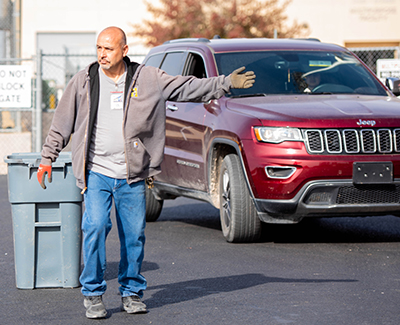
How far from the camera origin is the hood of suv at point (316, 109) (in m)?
6.80

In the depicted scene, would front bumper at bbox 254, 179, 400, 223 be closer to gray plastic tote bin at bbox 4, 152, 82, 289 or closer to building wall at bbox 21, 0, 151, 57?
gray plastic tote bin at bbox 4, 152, 82, 289

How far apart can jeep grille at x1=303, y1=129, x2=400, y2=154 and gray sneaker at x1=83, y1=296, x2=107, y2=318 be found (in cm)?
259

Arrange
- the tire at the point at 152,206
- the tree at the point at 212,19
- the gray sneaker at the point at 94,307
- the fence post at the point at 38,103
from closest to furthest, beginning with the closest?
the gray sneaker at the point at 94,307, the tire at the point at 152,206, the fence post at the point at 38,103, the tree at the point at 212,19

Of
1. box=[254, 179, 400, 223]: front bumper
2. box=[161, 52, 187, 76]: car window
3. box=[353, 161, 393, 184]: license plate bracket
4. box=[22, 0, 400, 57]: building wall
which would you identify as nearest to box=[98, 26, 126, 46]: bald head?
box=[254, 179, 400, 223]: front bumper

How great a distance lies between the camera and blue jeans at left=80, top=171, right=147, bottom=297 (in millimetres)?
Result: 4906

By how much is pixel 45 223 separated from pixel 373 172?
2.83 meters

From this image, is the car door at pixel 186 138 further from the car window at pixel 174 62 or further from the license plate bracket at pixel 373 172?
the license plate bracket at pixel 373 172

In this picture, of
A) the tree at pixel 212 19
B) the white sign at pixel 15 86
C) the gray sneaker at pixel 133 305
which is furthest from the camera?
the tree at pixel 212 19

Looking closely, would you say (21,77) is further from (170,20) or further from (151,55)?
(170,20)

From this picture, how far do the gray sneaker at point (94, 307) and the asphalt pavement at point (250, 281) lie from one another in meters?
0.06

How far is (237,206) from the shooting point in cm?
721

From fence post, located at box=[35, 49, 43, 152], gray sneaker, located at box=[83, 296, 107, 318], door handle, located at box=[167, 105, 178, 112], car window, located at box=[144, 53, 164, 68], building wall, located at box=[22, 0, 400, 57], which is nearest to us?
gray sneaker, located at box=[83, 296, 107, 318]

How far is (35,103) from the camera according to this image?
1530 cm

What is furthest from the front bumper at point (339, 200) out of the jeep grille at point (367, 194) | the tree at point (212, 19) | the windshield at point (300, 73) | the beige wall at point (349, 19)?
the beige wall at point (349, 19)
